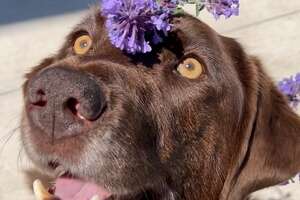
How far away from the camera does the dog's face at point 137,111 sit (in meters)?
3.07

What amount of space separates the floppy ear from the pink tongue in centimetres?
76

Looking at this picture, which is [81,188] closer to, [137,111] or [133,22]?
[137,111]

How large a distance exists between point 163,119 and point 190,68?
28 cm

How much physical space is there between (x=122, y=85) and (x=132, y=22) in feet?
0.90

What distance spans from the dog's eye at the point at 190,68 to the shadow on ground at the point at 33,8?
3453 mm

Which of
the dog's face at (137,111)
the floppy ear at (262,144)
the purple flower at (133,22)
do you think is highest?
the purple flower at (133,22)

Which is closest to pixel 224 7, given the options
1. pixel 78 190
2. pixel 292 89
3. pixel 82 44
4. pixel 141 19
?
pixel 141 19

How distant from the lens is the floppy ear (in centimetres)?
379

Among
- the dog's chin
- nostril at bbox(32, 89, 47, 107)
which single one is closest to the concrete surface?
the dog's chin

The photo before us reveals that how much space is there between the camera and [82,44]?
12.5ft

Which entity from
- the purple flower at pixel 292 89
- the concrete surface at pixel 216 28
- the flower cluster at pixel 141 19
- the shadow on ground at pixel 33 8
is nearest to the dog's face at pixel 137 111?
the flower cluster at pixel 141 19

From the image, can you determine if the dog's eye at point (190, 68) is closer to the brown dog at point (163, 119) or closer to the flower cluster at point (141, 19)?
the brown dog at point (163, 119)

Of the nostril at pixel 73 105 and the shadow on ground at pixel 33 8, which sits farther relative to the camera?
the shadow on ground at pixel 33 8

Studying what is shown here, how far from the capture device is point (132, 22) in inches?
129
